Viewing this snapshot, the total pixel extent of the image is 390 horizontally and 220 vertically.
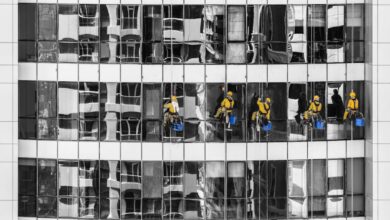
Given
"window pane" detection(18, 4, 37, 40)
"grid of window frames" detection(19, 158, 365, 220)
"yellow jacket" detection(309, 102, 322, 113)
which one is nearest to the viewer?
"yellow jacket" detection(309, 102, 322, 113)

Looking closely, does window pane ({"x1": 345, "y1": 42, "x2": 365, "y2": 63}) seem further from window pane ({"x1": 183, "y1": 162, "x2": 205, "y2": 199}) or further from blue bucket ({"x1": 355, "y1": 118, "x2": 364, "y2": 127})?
window pane ({"x1": 183, "y1": 162, "x2": 205, "y2": 199})

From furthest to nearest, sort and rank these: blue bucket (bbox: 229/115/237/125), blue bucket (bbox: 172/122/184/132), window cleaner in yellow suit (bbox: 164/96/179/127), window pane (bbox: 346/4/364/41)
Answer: window pane (bbox: 346/4/364/41), blue bucket (bbox: 229/115/237/125), blue bucket (bbox: 172/122/184/132), window cleaner in yellow suit (bbox: 164/96/179/127)

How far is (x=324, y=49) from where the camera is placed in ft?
144

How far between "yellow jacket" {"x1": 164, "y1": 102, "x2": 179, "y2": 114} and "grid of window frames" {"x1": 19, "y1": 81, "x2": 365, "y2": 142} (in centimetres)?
35

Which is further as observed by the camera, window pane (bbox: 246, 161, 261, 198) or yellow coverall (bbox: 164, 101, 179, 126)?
window pane (bbox: 246, 161, 261, 198)

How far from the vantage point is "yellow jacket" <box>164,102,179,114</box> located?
42.9 m

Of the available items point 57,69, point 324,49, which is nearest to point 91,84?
point 57,69

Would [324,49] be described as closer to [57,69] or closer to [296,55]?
[296,55]

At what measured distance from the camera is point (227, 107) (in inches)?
1689

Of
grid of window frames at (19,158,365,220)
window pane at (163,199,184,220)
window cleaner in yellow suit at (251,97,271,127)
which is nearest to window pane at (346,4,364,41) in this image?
window cleaner in yellow suit at (251,97,271,127)

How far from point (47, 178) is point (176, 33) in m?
9.32

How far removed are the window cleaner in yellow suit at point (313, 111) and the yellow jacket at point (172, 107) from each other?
6.13 m

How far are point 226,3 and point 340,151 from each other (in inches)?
354
